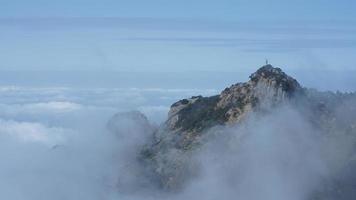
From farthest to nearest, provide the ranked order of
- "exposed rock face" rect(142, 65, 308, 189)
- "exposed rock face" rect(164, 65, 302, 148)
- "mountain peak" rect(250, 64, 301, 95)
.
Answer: "exposed rock face" rect(164, 65, 302, 148), "mountain peak" rect(250, 64, 301, 95), "exposed rock face" rect(142, 65, 308, 189)

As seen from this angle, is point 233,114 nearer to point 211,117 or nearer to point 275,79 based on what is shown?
point 211,117

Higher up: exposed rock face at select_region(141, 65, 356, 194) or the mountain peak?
the mountain peak

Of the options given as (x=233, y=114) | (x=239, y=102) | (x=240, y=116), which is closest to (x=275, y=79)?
(x=239, y=102)

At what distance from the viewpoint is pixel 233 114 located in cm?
10838

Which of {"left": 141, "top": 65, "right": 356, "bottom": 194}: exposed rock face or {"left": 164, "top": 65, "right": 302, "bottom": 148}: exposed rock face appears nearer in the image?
{"left": 141, "top": 65, "right": 356, "bottom": 194}: exposed rock face

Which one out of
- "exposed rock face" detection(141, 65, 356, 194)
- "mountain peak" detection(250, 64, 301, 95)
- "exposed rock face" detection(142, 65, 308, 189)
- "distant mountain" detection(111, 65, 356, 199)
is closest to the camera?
"distant mountain" detection(111, 65, 356, 199)

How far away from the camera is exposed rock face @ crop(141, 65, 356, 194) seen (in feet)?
341

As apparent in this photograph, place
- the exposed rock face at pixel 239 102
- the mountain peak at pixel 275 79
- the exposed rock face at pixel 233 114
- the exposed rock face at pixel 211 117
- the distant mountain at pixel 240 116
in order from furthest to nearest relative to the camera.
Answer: the exposed rock face at pixel 239 102 < the mountain peak at pixel 275 79 < the exposed rock face at pixel 211 117 < the exposed rock face at pixel 233 114 < the distant mountain at pixel 240 116

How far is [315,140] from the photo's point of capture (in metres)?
101

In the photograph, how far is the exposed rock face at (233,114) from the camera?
341 ft

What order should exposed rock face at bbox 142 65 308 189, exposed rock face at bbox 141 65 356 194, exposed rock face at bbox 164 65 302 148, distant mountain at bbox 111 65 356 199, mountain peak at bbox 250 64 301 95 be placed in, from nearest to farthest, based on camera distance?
distant mountain at bbox 111 65 356 199
exposed rock face at bbox 141 65 356 194
exposed rock face at bbox 142 65 308 189
mountain peak at bbox 250 64 301 95
exposed rock face at bbox 164 65 302 148

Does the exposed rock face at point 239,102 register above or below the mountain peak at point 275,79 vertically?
below

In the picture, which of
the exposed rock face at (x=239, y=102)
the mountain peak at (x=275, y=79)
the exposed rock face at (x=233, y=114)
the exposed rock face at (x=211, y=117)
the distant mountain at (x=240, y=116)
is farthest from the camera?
the exposed rock face at (x=239, y=102)

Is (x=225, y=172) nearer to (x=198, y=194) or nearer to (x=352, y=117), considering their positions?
(x=198, y=194)
